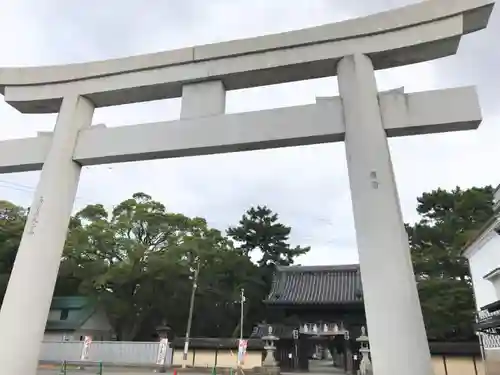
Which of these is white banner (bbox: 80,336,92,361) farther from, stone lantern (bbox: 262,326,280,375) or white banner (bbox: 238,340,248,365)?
stone lantern (bbox: 262,326,280,375)

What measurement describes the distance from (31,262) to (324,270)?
20304 millimetres

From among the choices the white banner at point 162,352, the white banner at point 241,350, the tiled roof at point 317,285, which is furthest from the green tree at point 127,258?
Answer: the white banner at point 241,350

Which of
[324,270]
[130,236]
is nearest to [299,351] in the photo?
[324,270]

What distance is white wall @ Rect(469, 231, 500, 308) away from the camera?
Result: 12531 mm

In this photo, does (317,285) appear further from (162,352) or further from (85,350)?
(85,350)

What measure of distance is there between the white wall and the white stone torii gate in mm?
10161

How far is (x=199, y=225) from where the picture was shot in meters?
27.0

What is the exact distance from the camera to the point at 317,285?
70.0ft

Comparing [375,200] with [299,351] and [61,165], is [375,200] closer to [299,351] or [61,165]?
[61,165]

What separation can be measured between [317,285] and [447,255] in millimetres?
6700

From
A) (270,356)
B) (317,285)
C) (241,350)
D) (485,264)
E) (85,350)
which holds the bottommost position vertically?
(270,356)

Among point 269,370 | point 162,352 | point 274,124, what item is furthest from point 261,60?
point 162,352

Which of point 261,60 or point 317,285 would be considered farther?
point 317,285

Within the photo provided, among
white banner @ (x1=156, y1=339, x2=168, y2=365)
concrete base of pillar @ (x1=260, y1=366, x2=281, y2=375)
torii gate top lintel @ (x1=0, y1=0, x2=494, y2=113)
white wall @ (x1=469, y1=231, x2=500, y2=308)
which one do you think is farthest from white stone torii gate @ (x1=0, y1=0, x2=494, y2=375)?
white banner @ (x1=156, y1=339, x2=168, y2=365)
